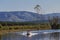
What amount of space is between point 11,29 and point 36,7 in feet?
186

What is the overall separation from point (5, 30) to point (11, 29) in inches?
134

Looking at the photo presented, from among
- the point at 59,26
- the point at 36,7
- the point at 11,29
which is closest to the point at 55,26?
the point at 59,26

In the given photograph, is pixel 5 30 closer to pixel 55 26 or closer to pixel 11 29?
pixel 11 29

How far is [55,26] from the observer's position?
253 ft

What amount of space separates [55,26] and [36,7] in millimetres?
43108

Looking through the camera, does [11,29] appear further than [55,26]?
No

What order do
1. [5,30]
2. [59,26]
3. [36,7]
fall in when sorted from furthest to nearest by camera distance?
[36,7]
[59,26]
[5,30]

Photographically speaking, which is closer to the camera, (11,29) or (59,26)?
(11,29)

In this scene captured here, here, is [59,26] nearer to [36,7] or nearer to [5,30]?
[5,30]

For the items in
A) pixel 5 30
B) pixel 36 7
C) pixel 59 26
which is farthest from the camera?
pixel 36 7

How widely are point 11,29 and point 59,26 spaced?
18279 mm

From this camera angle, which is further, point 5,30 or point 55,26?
point 55,26

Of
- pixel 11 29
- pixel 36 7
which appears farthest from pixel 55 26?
pixel 36 7

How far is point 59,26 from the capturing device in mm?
75938
